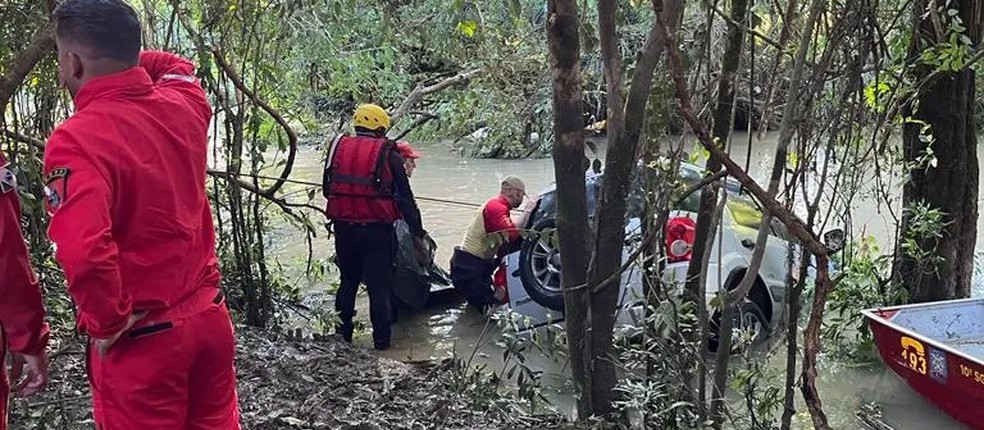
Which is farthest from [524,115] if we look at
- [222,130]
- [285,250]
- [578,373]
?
[578,373]

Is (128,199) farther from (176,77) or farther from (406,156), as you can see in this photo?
(406,156)

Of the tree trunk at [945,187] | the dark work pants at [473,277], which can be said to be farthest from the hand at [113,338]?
the tree trunk at [945,187]

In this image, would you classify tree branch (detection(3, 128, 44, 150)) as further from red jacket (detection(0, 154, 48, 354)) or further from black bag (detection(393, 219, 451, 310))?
red jacket (detection(0, 154, 48, 354))

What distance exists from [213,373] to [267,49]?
4533 mm

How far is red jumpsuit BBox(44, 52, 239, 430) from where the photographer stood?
2291mm

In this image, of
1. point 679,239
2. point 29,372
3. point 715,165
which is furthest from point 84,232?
point 679,239

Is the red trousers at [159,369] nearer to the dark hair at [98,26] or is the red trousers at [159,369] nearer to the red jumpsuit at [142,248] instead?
the red jumpsuit at [142,248]

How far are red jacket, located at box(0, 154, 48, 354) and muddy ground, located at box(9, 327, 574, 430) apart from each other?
4.27 feet

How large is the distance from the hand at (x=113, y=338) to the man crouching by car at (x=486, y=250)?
4615 millimetres

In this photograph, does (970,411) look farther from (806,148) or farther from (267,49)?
(267,49)

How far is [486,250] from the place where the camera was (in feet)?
24.2

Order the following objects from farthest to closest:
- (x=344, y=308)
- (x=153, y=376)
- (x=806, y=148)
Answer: (x=344, y=308) → (x=806, y=148) → (x=153, y=376)

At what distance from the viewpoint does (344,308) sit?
7.13 meters

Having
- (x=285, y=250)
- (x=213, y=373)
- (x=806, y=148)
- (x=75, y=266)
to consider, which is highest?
(x=806, y=148)
